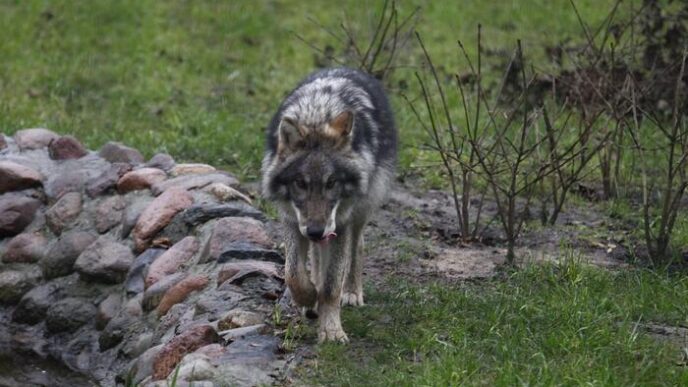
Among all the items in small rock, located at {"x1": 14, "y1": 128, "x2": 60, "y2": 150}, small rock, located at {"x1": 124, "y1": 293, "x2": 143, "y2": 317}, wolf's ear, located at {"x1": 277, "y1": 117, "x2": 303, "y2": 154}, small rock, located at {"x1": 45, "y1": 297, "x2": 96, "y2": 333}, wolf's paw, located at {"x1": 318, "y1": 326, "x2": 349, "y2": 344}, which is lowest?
small rock, located at {"x1": 45, "y1": 297, "x2": 96, "y2": 333}

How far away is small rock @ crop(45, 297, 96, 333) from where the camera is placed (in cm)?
830

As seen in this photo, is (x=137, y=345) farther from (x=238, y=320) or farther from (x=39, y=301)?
(x=39, y=301)

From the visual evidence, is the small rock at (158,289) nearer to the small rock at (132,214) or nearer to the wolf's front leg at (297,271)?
the small rock at (132,214)

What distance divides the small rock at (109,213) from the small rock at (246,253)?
4.86 feet

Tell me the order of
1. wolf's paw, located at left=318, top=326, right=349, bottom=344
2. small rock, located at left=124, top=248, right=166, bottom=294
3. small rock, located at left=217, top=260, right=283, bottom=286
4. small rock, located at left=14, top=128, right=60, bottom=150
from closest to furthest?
wolf's paw, located at left=318, top=326, right=349, bottom=344
small rock, located at left=217, top=260, right=283, bottom=286
small rock, located at left=124, top=248, right=166, bottom=294
small rock, located at left=14, top=128, right=60, bottom=150

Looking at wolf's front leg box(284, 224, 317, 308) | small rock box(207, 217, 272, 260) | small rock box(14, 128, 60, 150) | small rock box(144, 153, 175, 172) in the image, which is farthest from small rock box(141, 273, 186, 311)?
small rock box(14, 128, 60, 150)

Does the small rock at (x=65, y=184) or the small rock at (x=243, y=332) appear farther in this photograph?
the small rock at (x=65, y=184)

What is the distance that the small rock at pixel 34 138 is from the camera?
951 cm

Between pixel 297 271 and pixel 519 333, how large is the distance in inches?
50.9

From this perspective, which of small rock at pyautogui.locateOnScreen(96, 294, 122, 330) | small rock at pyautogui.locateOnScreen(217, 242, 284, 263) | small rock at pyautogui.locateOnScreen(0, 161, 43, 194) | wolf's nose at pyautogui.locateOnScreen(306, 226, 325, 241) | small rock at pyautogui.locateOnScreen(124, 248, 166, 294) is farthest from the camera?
small rock at pyautogui.locateOnScreen(0, 161, 43, 194)

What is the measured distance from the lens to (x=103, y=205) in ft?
28.8

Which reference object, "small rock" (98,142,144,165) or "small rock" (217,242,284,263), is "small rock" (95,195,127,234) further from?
"small rock" (217,242,284,263)

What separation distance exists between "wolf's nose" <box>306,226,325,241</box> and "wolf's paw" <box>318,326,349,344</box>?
0.62 meters

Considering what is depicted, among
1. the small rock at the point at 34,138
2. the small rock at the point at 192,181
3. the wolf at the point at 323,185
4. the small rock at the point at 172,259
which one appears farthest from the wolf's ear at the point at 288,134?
the small rock at the point at 34,138
